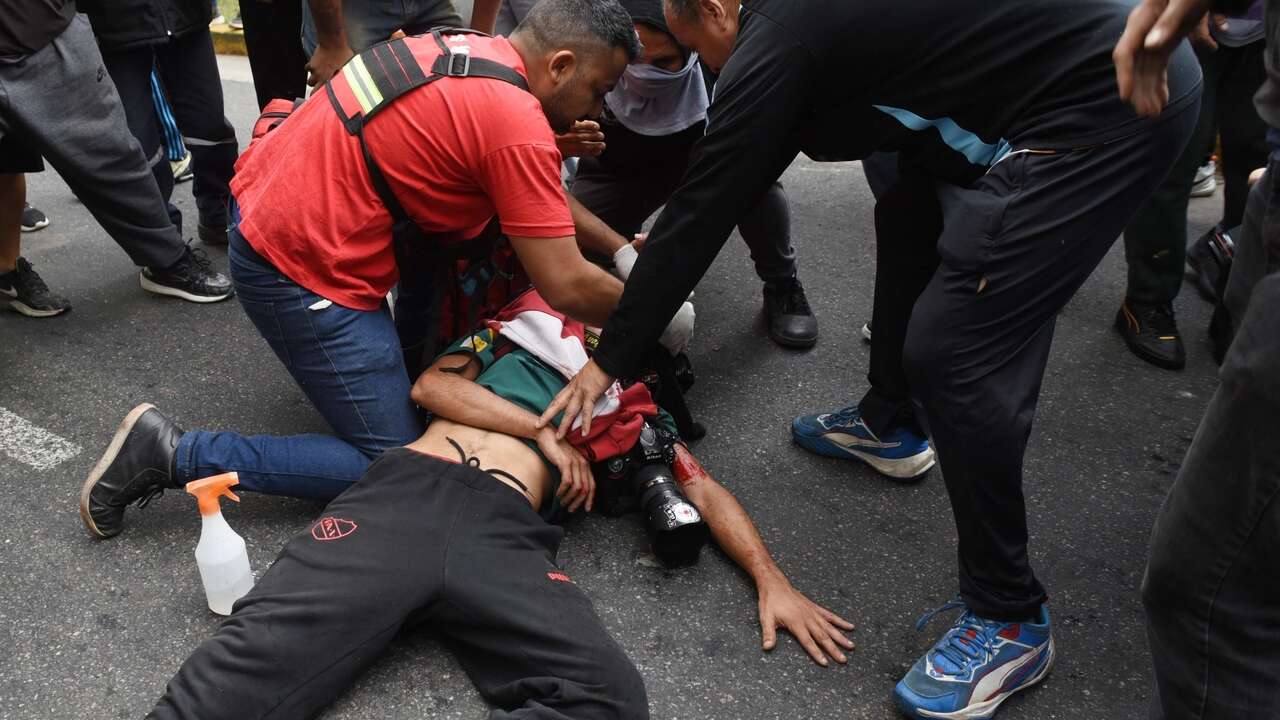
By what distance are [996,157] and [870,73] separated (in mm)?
302

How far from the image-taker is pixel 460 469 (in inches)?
84.0

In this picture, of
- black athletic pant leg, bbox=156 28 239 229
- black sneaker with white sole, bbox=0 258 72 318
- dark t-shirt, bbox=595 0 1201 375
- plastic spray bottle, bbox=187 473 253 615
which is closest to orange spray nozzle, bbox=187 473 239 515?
plastic spray bottle, bbox=187 473 253 615

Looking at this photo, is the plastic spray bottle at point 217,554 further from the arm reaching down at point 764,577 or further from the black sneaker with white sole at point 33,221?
the black sneaker with white sole at point 33,221

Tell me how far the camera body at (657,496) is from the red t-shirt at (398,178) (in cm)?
60

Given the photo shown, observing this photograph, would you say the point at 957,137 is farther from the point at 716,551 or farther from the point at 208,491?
the point at 208,491

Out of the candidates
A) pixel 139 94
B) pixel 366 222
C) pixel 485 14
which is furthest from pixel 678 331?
pixel 139 94

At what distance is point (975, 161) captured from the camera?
1922mm

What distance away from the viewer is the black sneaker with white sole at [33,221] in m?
4.02

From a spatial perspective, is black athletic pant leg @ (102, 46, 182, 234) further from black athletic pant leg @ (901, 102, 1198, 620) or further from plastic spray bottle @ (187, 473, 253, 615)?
black athletic pant leg @ (901, 102, 1198, 620)

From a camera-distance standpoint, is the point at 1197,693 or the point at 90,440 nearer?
the point at 1197,693

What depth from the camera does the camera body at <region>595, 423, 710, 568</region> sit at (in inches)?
90.4

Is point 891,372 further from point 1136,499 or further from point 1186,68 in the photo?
point 1186,68

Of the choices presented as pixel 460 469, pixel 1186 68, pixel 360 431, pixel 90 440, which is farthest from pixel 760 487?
pixel 90 440

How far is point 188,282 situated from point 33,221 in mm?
1108
